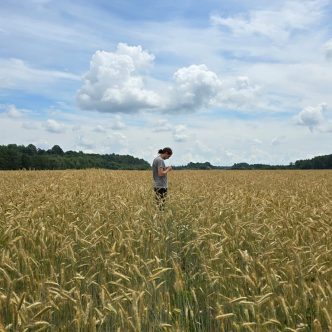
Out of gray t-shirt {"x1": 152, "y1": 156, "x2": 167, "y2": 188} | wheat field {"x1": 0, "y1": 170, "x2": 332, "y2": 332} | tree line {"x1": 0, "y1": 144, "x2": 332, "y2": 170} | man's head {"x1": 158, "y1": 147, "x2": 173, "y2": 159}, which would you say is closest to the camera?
wheat field {"x1": 0, "y1": 170, "x2": 332, "y2": 332}

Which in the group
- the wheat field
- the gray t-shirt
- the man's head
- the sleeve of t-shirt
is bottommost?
the wheat field

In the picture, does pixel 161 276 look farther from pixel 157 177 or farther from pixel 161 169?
pixel 157 177

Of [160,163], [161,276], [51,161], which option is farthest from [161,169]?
[51,161]

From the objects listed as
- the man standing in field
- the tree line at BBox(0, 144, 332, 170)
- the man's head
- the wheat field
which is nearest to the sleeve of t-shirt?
the man standing in field

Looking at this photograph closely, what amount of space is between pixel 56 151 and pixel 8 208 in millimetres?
98410

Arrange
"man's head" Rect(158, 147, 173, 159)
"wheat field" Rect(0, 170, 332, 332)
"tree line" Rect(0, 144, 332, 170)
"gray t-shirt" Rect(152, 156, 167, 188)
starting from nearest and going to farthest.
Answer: "wheat field" Rect(0, 170, 332, 332)
"man's head" Rect(158, 147, 173, 159)
"gray t-shirt" Rect(152, 156, 167, 188)
"tree line" Rect(0, 144, 332, 170)

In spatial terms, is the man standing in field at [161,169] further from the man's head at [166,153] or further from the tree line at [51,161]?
the tree line at [51,161]

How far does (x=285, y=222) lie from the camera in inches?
224

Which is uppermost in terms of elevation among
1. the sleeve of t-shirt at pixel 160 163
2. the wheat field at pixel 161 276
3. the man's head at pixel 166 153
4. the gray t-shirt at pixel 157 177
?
the man's head at pixel 166 153

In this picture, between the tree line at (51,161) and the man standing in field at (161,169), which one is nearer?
the man standing in field at (161,169)

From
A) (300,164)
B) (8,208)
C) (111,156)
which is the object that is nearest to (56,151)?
(111,156)

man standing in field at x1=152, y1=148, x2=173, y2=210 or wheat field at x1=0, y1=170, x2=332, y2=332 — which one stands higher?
man standing in field at x1=152, y1=148, x2=173, y2=210

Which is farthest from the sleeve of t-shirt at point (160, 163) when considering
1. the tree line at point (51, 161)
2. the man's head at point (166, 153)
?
the tree line at point (51, 161)

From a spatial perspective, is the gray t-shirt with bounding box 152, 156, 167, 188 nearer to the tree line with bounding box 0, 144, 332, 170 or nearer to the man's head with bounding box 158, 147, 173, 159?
the man's head with bounding box 158, 147, 173, 159
